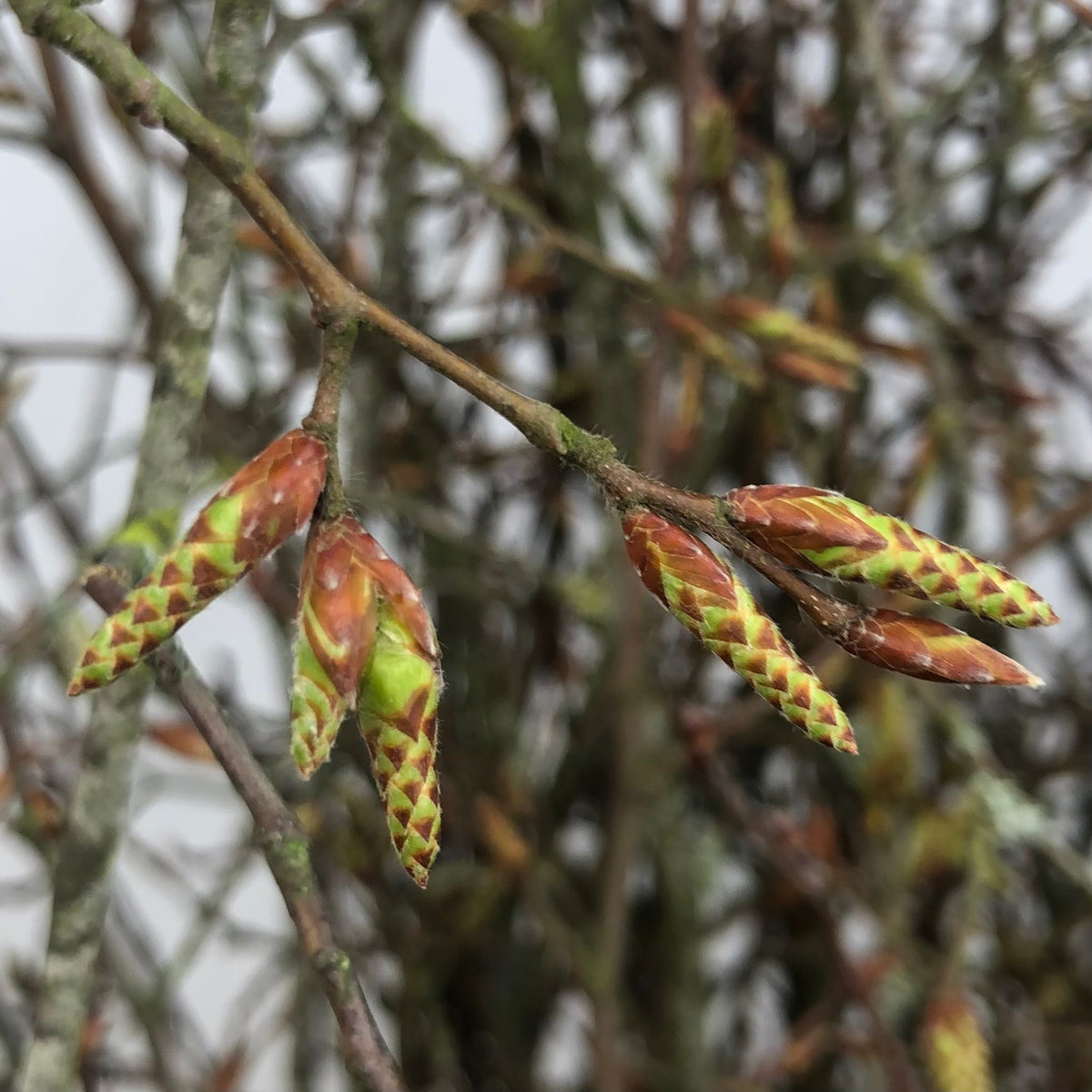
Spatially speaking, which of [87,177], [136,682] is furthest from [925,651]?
[87,177]

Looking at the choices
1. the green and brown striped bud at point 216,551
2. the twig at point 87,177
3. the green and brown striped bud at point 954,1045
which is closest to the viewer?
the green and brown striped bud at point 216,551

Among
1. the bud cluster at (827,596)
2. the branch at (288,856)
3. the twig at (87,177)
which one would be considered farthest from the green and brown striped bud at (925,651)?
the twig at (87,177)

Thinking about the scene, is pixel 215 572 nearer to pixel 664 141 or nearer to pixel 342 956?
pixel 342 956

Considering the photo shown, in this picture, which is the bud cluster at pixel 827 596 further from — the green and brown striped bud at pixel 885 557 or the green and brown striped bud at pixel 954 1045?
the green and brown striped bud at pixel 954 1045

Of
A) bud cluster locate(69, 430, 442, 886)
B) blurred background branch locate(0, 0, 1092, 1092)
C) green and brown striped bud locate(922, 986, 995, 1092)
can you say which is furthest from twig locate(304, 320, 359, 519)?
green and brown striped bud locate(922, 986, 995, 1092)

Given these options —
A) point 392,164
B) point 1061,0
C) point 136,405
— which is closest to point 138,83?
point 1061,0

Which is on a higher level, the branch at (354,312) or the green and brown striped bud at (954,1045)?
the branch at (354,312)

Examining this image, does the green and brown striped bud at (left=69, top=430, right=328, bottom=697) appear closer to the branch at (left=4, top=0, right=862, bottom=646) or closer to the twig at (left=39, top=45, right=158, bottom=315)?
the branch at (left=4, top=0, right=862, bottom=646)
